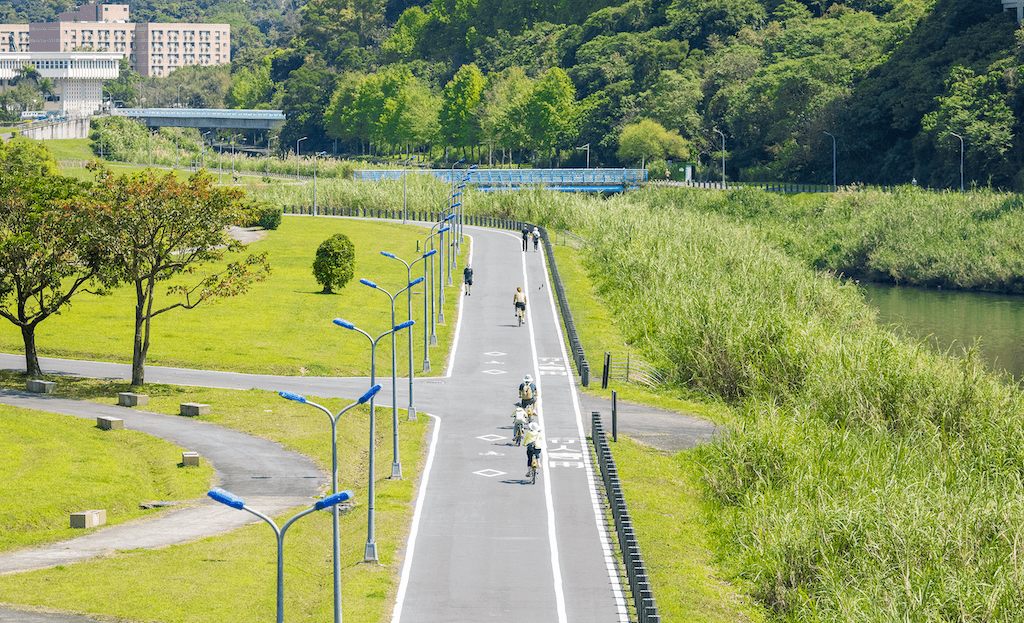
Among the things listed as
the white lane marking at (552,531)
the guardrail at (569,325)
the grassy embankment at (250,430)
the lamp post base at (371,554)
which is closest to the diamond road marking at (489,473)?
the white lane marking at (552,531)

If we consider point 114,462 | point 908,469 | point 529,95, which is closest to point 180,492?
point 114,462

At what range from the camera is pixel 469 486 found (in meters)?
34.9

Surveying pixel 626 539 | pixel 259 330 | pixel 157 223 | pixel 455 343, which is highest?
pixel 157 223

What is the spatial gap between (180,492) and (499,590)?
40.8 feet

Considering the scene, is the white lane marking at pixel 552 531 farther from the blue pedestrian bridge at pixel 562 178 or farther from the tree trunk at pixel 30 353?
the blue pedestrian bridge at pixel 562 178

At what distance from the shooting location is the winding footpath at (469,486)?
1048 inches

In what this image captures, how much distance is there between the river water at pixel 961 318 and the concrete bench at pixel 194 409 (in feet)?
122

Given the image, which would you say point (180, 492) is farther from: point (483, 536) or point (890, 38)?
point (890, 38)

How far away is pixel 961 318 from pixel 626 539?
186ft

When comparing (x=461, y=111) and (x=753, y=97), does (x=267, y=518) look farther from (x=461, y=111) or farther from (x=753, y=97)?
(x=461, y=111)

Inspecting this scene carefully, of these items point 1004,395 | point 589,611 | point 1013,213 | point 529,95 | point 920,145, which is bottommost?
point 589,611

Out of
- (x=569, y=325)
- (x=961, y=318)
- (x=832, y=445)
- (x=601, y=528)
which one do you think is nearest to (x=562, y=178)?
(x=961, y=318)

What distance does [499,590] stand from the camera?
26.7 m

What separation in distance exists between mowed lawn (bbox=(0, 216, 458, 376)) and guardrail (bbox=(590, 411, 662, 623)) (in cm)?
1815
